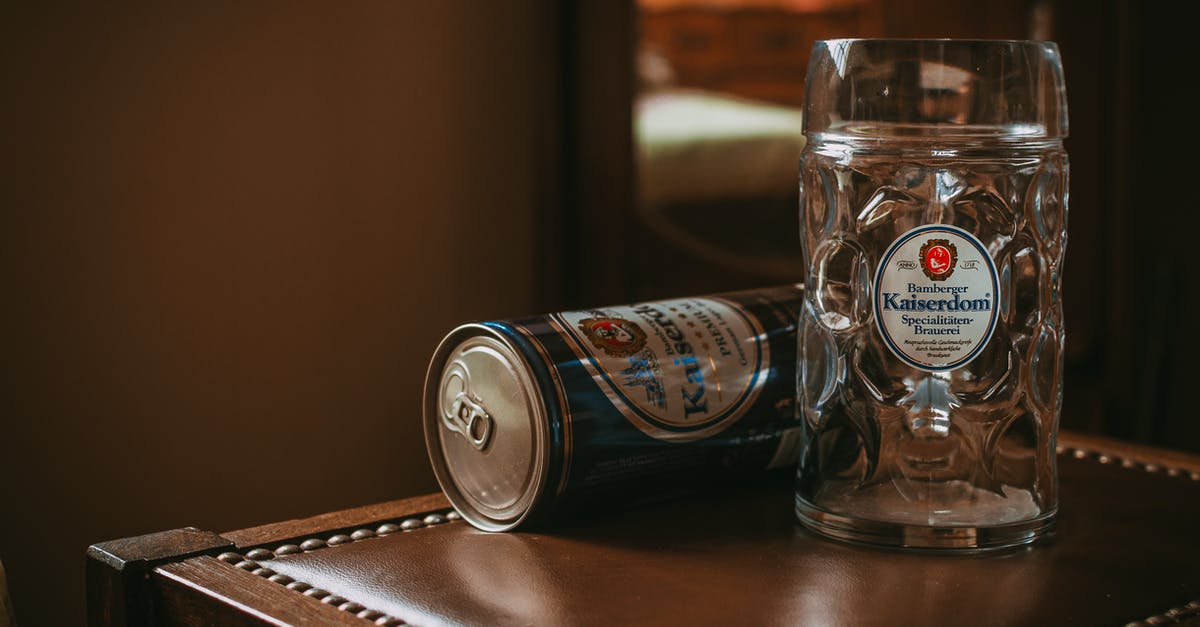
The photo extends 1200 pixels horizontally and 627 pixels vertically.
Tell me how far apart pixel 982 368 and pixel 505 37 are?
2.96 feet

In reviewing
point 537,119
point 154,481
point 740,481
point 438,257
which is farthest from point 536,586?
point 537,119

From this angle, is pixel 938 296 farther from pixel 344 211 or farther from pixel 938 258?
pixel 344 211

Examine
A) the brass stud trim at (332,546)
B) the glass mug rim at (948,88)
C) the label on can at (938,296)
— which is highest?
the glass mug rim at (948,88)

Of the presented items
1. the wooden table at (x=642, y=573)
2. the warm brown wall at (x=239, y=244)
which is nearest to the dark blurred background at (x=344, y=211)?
the warm brown wall at (x=239, y=244)

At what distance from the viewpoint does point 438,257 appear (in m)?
1.37

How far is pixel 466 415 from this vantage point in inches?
27.0

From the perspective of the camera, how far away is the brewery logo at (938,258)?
0.59 m

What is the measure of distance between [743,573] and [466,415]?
0.18m

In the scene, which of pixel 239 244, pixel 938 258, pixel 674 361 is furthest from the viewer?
pixel 239 244

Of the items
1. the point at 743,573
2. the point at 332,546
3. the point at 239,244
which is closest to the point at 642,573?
the point at 743,573

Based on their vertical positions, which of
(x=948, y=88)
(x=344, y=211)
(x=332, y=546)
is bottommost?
(x=332, y=546)

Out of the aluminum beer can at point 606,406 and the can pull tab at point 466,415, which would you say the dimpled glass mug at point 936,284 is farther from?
the can pull tab at point 466,415

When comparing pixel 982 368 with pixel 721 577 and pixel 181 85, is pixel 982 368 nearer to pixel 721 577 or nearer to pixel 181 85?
pixel 721 577

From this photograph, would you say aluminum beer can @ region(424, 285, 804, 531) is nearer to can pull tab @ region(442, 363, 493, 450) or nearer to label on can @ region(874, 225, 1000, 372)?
can pull tab @ region(442, 363, 493, 450)
